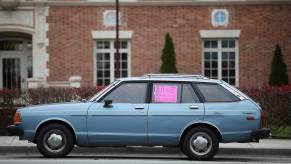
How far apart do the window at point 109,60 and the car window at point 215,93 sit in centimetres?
1207

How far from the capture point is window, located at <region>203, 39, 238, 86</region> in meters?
25.0

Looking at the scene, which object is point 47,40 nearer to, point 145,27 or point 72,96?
point 145,27

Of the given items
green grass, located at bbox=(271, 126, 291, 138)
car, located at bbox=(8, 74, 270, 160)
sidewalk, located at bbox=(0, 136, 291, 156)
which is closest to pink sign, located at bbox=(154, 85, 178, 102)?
car, located at bbox=(8, 74, 270, 160)

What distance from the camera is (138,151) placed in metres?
14.1

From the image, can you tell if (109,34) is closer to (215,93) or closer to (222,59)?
(222,59)

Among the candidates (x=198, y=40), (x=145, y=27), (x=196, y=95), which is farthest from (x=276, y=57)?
(x=196, y=95)

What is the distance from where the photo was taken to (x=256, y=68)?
24828mm

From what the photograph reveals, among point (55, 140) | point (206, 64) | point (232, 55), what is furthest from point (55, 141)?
point (232, 55)

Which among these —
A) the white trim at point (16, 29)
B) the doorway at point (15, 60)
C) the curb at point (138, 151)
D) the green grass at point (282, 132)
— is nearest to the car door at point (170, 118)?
the curb at point (138, 151)

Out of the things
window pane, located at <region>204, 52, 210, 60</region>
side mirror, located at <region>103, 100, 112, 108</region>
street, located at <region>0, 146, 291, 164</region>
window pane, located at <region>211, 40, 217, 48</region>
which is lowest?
street, located at <region>0, 146, 291, 164</region>

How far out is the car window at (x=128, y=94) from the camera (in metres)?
12.9

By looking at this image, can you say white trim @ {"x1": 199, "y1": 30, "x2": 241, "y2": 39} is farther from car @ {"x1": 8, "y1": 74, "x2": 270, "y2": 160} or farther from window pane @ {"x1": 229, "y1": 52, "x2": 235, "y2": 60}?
car @ {"x1": 8, "y1": 74, "x2": 270, "y2": 160}

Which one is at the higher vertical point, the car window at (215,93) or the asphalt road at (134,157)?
the car window at (215,93)

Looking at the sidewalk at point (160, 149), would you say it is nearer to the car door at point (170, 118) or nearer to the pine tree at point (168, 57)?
the car door at point (170, 118)
